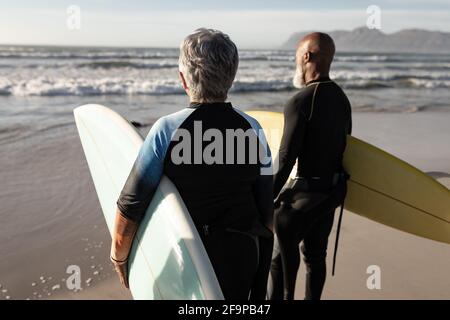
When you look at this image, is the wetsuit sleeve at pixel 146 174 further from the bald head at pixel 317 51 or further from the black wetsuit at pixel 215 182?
the bald head at pixel 317 51

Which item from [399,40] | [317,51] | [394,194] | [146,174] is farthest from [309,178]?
[399,40]

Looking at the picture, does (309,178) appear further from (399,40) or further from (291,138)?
(399,40)

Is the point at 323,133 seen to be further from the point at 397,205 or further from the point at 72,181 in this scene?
the point at 72,181

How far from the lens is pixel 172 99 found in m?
10.7

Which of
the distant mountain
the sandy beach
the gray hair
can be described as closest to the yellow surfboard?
the sandy beach

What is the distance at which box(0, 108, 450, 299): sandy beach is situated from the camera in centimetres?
286

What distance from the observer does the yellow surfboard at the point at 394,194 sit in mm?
2871

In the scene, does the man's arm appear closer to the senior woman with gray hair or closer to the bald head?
the senior woman with gray hair

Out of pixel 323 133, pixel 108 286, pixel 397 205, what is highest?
pixel 323 133

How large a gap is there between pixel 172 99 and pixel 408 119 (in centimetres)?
547

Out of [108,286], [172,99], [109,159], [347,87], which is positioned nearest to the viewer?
[109,159]

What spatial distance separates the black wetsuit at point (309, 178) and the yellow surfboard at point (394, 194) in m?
0.70

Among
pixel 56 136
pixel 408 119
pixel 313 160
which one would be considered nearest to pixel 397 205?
pixel 313 160

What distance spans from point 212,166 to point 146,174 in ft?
0.71
